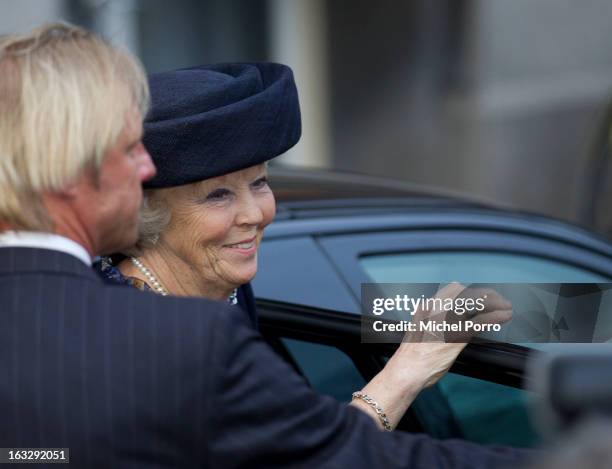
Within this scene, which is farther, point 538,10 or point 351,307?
point 538,10

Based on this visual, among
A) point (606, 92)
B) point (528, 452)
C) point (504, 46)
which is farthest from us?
point (606, 92)

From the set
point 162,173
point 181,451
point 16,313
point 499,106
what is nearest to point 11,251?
point 16,313

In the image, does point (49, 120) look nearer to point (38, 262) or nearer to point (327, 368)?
point (38, 262)

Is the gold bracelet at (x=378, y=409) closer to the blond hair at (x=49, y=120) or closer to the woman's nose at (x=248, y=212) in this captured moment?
the woman's nose at (x=248, y=212)

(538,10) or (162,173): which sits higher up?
(162,173)

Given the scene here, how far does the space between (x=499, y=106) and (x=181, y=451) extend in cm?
670

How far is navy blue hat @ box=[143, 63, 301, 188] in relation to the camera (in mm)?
2270

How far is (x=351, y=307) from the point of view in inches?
106

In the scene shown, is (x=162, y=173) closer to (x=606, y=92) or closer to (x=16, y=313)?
(x=16, y=313)

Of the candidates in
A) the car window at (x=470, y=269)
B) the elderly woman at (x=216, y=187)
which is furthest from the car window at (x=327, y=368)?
the car window at (x=470, y=269)

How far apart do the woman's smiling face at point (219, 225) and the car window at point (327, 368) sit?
0.20 metres

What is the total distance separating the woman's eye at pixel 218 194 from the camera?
7.86 feet

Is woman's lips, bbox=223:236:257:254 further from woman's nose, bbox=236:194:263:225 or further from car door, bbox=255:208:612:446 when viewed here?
car door, bbox=255:208:612:446

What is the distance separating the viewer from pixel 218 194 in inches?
94.7
